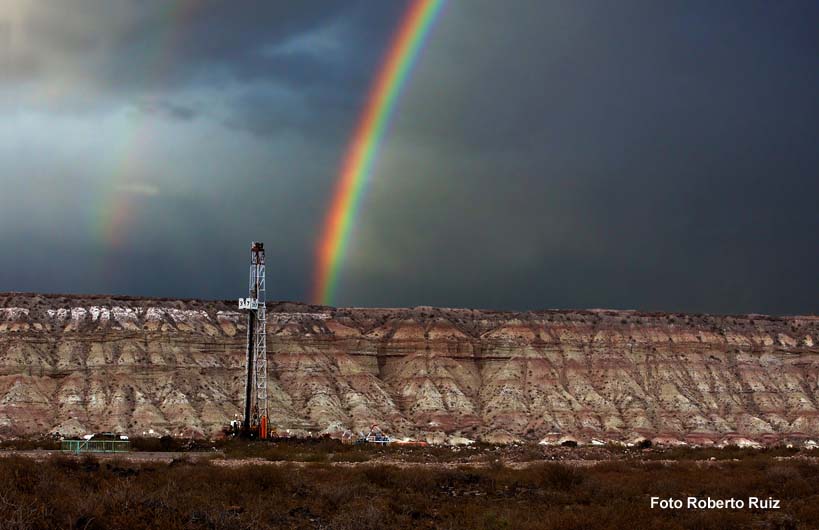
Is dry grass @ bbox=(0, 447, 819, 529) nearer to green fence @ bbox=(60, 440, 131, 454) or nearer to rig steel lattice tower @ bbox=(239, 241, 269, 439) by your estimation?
green fence @ bbox=(60, 440, 131, 454)

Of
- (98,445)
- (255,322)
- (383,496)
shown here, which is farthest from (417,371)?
(383,496)

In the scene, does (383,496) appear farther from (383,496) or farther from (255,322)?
(255,322)

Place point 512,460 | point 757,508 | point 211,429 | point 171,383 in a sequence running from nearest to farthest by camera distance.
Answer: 1. point 757,508
2. point 512,460
3. point 211,429
4. point 171,383

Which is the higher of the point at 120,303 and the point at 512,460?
the point at 120,303

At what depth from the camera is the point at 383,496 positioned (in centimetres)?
2525

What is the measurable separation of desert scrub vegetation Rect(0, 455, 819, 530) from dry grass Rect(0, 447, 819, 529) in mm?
42

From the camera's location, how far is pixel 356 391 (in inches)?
3501

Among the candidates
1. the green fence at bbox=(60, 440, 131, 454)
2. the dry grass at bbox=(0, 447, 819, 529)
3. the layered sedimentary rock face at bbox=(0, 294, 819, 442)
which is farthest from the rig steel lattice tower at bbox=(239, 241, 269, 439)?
the dry grass at bbox=(0, 447, 819, 529)

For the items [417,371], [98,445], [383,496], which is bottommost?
[98,445]

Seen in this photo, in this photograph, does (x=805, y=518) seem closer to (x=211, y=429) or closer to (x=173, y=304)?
(x=211, y=429)

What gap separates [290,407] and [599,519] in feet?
216

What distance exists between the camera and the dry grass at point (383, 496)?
58.5ft

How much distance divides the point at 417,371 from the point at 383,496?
69772mm

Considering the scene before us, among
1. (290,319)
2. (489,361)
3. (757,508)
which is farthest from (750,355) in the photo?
(757,508)
